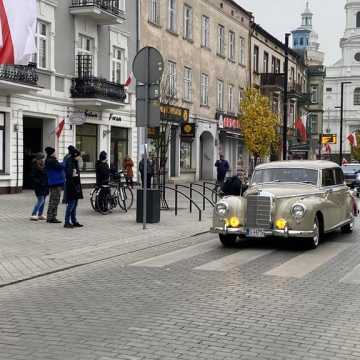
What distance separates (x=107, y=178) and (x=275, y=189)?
6575mm

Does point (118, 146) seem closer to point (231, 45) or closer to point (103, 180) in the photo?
point (103, 180)

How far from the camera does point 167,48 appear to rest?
34812 millimetres

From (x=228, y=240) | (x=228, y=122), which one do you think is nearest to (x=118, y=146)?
(x=228, y=122)

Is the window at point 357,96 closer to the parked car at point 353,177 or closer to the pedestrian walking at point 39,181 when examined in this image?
the parked car at point 353,177

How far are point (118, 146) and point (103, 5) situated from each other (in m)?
7.14

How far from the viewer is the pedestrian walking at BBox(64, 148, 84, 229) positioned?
14.0m

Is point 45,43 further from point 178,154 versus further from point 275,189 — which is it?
point 275,189

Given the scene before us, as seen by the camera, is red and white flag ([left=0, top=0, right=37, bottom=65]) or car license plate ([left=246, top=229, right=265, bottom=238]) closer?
red and white flag ([left=0, top=0, right=37, bottom=65])

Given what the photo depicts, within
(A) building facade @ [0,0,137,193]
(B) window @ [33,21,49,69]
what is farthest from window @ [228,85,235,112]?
(B) window @ [33,21,49,69]

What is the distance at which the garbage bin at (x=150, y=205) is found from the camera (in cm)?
1512

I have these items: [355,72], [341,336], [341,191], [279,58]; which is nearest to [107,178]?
[341,191]

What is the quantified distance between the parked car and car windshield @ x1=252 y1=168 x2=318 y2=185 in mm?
15278

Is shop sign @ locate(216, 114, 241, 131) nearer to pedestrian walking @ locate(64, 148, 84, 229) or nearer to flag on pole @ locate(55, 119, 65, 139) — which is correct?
flag on pole @ locate(55, 119, 65, 139)

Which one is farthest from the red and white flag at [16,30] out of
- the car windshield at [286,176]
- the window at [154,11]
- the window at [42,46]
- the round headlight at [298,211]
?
the window at [154,11]
